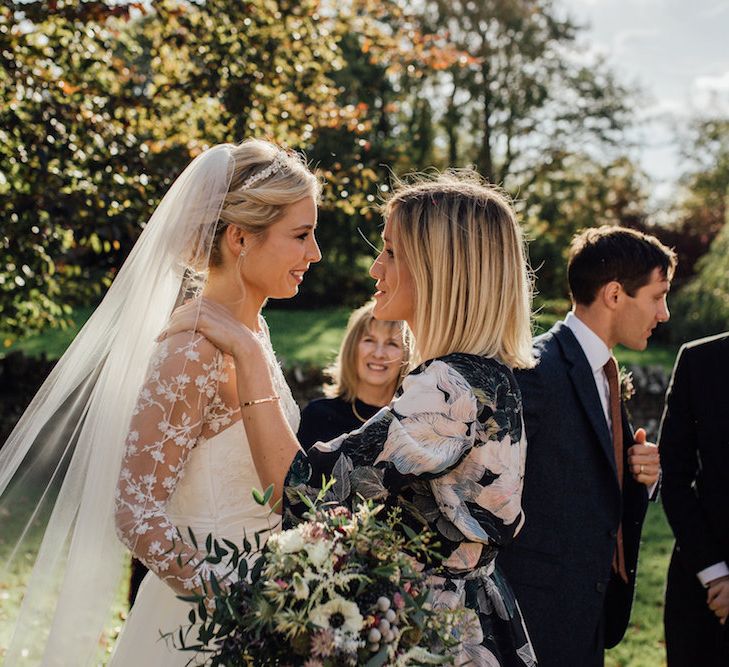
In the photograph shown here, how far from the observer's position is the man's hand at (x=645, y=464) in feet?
11.8

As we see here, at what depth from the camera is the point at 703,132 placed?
34.9 meters

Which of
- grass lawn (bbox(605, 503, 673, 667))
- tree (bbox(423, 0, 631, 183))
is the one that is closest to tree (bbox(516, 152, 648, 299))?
tree (bbox(423, 0, 631, 183))

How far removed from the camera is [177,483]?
8.95ft

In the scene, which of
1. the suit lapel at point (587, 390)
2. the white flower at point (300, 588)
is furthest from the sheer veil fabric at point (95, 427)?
the suit lapel at point (587, 390)

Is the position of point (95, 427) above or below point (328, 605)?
above

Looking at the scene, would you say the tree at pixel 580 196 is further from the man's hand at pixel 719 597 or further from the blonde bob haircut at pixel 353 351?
the man's hand at pixel 719 597

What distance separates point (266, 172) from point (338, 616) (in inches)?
62.7

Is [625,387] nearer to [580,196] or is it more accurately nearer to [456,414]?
[456,414]

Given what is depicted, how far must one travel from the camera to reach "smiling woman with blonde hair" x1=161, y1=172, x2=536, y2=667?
235 centimetres

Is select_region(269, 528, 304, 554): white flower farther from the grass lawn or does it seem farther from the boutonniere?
the grass lawn

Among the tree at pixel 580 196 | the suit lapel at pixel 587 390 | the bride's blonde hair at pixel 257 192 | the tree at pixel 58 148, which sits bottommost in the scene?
the suit lapel at pixel 587 390

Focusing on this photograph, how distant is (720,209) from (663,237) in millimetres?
4535

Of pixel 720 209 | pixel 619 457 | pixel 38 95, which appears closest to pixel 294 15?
pixel 38 95

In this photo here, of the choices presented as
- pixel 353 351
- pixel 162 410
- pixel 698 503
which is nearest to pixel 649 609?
pixel 698 503
